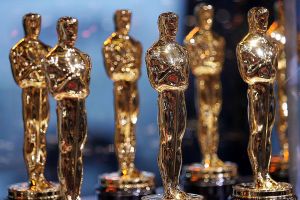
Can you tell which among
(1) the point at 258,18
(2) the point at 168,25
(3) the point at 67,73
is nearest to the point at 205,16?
(1) the point at 258,18

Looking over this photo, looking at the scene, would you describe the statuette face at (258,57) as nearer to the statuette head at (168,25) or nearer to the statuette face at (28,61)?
the statuette head at (168,25)

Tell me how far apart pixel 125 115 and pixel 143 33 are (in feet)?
1.84

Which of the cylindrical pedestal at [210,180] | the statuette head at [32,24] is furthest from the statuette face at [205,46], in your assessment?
the statuette head at [32,24]

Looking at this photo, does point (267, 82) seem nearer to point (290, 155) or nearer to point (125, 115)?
point (290, 155)

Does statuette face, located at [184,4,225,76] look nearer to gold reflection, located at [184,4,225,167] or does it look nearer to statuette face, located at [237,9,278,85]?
gold reflection, located at [184,4,225,167]

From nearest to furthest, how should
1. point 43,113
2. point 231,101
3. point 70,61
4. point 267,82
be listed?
point 70,61
point 267,82
point 43,113
point 231,101

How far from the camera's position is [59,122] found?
1957 mm

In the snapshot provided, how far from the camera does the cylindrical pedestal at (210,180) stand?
241 centimetres

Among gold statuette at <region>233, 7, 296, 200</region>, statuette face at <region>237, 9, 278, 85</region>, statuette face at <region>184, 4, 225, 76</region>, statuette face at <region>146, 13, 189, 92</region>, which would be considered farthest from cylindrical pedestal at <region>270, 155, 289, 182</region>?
statuette face at <region>146, 13, 189, 92</region>

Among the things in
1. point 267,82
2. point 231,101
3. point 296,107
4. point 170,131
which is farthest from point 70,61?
point 231,101

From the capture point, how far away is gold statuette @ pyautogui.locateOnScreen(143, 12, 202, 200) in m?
1.95

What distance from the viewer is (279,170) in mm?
2551

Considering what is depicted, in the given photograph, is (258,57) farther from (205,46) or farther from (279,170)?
(279,170)

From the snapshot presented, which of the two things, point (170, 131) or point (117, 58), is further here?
point (117, 58)
